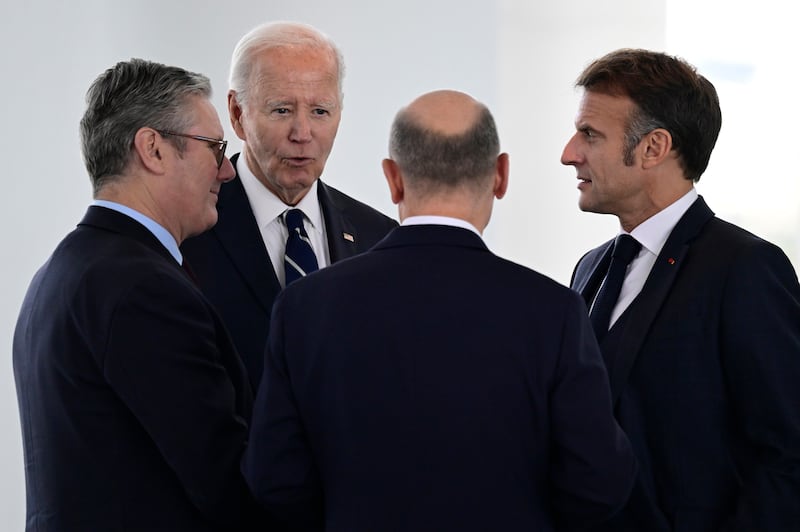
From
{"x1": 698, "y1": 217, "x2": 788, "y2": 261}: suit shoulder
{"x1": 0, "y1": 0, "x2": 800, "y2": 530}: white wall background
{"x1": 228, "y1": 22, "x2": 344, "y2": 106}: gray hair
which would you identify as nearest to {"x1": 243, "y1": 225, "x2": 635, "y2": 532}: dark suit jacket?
{"x1": 698, "y1": 217, "x2": 788, "y2": 261}: suit shoulder

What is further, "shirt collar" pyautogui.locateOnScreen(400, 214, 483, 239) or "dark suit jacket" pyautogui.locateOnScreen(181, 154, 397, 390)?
"dark suit jacket" pyautogui.locateOnScreen(181, 154, 397, 390)

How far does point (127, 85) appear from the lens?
2047 mm

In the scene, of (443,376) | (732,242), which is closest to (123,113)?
(443,376)

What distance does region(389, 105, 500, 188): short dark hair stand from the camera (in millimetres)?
Answer: 1656

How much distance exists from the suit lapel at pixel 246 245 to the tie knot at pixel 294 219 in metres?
0.10

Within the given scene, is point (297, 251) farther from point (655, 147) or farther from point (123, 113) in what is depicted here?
point (655, 147)

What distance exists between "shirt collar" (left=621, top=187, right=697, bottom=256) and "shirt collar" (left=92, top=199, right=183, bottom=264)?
1.08m

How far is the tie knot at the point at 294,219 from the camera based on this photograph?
8.44 ft

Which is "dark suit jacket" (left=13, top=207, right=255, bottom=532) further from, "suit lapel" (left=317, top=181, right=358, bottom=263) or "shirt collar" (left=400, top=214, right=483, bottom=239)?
"suit lapel" (left=317, top=181, right=358, bottom=263)

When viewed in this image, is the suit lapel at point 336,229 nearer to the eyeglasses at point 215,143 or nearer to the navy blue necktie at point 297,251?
the navy blue necktie at point 297,251

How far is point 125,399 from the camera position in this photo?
6.00 ft

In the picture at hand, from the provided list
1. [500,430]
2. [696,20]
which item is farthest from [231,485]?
[696,20]

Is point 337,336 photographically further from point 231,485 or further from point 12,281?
point 12,281

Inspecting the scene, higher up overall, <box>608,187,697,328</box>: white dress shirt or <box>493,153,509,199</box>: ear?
<box>493,153,509,199</box>: ear
